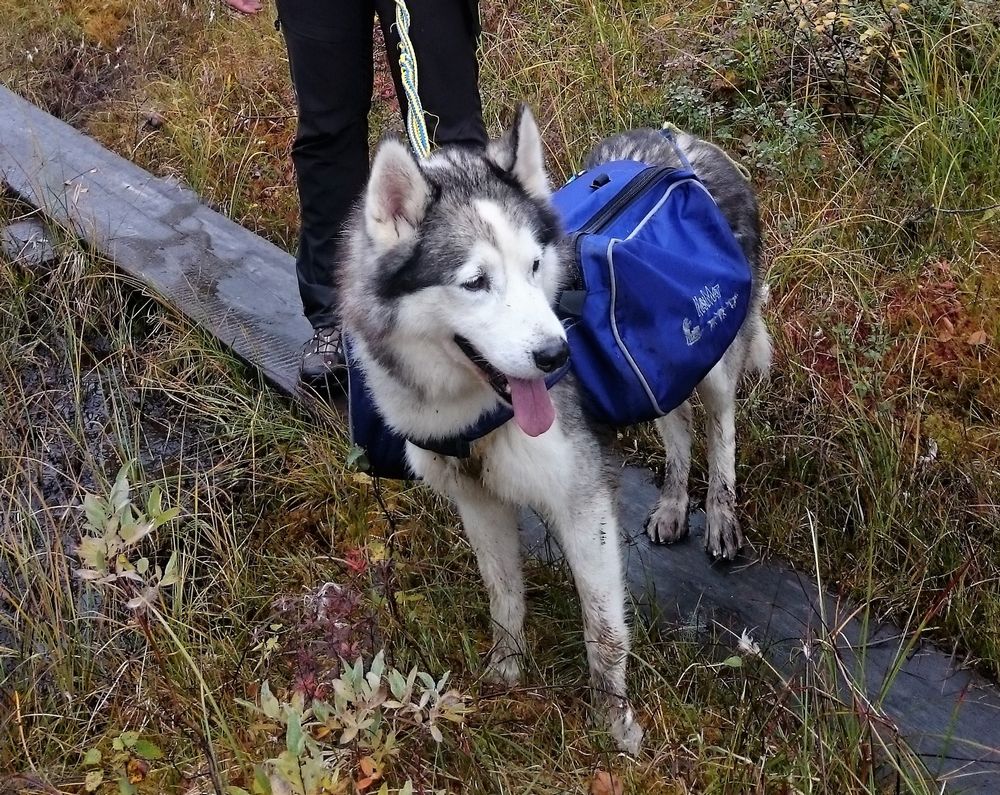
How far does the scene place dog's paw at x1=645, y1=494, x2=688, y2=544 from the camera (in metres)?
2.86

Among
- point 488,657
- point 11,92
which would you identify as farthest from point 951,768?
point 11,92

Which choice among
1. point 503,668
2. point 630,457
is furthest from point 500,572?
point 630,457

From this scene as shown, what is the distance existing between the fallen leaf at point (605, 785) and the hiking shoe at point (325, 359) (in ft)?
5.44

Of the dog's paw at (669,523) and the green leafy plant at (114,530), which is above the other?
the green leafy plant at (114,530)

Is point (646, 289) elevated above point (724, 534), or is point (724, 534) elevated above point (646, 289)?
point (646, 289)

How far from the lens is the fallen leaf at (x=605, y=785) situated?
6.36 ft

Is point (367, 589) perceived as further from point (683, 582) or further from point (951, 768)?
point (951, 768)

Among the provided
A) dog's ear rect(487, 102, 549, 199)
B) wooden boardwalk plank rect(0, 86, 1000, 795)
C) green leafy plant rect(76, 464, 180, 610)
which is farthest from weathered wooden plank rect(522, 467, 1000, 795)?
green leafy plant rect(76, 464, 180, 610)

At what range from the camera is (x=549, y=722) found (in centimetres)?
218

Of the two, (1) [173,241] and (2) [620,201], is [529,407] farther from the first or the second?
(1) [173,241]

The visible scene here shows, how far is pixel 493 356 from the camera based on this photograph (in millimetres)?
1820

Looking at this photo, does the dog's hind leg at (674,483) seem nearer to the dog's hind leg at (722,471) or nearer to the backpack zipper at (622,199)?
the dog's hind leg at (722,471)

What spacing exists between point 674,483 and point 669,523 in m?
0.14

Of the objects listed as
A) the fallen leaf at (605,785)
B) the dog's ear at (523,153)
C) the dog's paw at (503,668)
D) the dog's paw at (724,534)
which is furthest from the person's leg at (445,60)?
the fallen leaf at (605,785)
